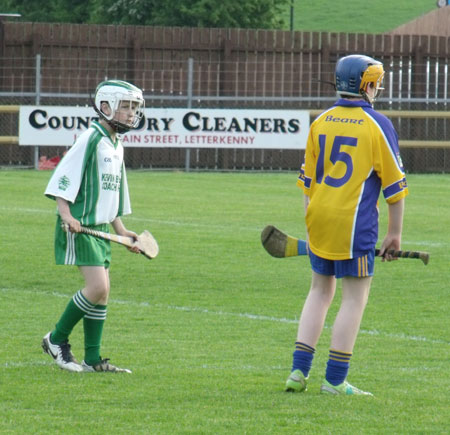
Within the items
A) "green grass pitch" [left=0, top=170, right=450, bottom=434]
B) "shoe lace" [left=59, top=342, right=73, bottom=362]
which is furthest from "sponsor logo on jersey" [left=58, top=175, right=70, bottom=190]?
"green grass pitch" [left=0, top=170, right=450, bottom=434]

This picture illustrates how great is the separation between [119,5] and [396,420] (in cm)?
3632

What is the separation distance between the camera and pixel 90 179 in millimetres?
6750

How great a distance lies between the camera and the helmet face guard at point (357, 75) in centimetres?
614

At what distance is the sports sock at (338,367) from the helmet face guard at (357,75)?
1319mm

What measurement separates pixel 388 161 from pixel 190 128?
57.4 feet

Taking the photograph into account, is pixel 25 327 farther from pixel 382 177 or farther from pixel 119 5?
pixel 119 5

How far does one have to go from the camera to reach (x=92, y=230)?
6684mm

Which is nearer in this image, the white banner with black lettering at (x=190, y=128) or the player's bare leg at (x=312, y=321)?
the player's bare leg at (x=312, y=321)

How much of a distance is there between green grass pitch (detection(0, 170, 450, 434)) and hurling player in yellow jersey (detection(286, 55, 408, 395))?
0.31 m

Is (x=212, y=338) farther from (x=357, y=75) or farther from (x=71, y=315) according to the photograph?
(x=357, y=75)

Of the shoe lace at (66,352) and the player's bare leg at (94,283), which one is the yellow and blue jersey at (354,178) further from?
the shoe lace at (66,352)

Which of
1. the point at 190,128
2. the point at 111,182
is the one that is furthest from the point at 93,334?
the point at 190,128

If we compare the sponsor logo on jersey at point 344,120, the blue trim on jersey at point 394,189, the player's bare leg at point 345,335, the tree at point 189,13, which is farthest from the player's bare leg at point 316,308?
the tree at point 189,13

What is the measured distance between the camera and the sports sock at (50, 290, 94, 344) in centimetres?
674
